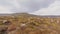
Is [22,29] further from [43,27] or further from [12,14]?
[12,14]

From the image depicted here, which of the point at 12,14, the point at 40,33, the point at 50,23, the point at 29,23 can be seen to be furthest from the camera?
the point at 12,14

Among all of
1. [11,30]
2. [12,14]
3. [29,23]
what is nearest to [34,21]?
[29,23]

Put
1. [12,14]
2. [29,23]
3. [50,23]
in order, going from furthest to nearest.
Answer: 1. [12,14]
2. [50,23]
3. [29,23]

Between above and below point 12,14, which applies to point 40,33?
below

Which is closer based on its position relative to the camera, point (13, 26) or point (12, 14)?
point (13, 26)

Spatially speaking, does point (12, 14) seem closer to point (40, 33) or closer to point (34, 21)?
point (34, 21)

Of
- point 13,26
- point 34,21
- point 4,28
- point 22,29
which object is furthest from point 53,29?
point 4,28

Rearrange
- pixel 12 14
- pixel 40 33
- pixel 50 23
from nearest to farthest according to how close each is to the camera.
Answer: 1. pixel 40 33
2. pixel 50 23
3. pixel 12 14

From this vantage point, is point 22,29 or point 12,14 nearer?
point 22,29

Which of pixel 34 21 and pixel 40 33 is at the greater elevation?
pixel 34 21
